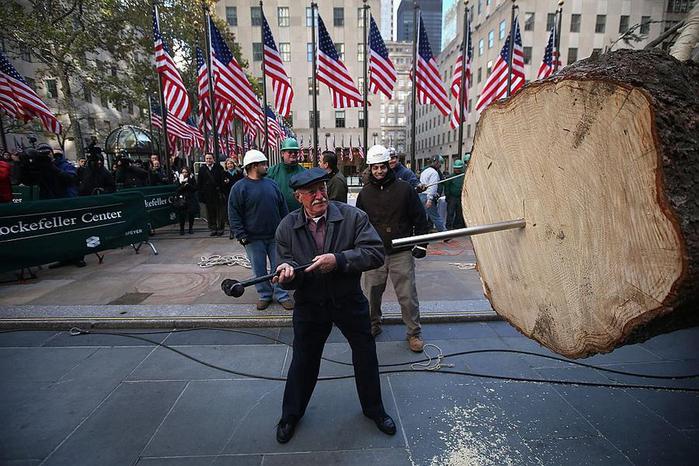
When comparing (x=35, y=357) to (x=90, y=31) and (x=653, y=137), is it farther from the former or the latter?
(x=90, y=31)

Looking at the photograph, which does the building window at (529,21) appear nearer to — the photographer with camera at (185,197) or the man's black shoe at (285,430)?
the photographer with camera at (185,197)

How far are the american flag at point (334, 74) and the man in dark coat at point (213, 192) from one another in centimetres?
381

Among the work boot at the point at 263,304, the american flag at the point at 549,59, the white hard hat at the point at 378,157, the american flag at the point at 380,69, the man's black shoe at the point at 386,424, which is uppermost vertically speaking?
the american flag at the point at 549,59

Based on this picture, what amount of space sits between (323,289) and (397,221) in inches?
59.0

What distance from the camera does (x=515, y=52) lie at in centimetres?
1189

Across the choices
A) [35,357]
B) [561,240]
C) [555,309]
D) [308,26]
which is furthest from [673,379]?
[308,26]

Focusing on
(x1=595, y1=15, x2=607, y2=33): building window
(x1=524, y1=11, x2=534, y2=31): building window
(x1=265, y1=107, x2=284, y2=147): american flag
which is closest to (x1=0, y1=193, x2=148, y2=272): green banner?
(x1=265, y1=107, x2=284, y2=147): american flag

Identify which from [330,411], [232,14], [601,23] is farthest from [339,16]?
[330,411]

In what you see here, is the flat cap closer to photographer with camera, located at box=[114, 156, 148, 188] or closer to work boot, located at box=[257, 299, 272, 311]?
work boot, located at box=[257, 299, 272, 311]

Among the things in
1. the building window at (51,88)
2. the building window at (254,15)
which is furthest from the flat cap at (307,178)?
the building window at (254,15)

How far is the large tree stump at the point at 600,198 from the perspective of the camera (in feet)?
3.91

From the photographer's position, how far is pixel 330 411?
2754mm

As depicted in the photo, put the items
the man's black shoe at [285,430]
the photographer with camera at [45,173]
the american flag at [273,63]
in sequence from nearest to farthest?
the man's black shoe at [285,430]
the photographer with camera at [45,173]
the american flag at [273,63]

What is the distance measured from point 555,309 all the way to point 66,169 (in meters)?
9.01
